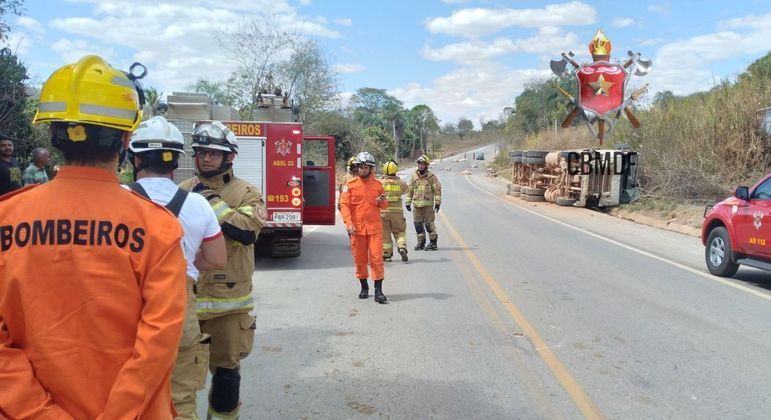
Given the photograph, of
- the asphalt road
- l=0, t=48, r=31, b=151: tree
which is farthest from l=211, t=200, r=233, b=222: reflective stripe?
l=0, t=48, r=31, b=151: tree

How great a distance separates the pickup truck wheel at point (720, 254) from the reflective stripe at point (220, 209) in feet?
26.4

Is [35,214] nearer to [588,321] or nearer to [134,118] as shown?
[134,118]

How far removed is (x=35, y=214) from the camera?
180 cm

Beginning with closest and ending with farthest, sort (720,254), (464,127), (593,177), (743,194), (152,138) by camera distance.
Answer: (152,138)
(743,194)
(720,254)
(593,177)
(464,127)

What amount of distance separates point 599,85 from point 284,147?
18.6 metres

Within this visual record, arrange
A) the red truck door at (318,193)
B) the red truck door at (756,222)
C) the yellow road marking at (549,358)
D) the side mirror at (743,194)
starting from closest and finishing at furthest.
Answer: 1. the yellow road marking at (549,358)
2. the red truck door at (756,222)
3. the side mirror at (743,194)
4. the red truck door at (318,193)

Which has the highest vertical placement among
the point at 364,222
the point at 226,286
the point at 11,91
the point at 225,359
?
the point at 11,91

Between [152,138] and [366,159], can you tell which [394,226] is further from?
[152,138]

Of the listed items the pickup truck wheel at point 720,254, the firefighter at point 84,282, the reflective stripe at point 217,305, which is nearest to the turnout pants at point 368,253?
the reflective stripe at point 217,305

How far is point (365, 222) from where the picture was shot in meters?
7.59

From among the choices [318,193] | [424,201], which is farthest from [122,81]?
[424,201]

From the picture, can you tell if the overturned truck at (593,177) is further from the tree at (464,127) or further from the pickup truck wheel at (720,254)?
the tree at (464,127)

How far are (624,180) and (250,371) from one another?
19.1 m

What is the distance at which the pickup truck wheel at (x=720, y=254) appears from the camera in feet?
29.1
